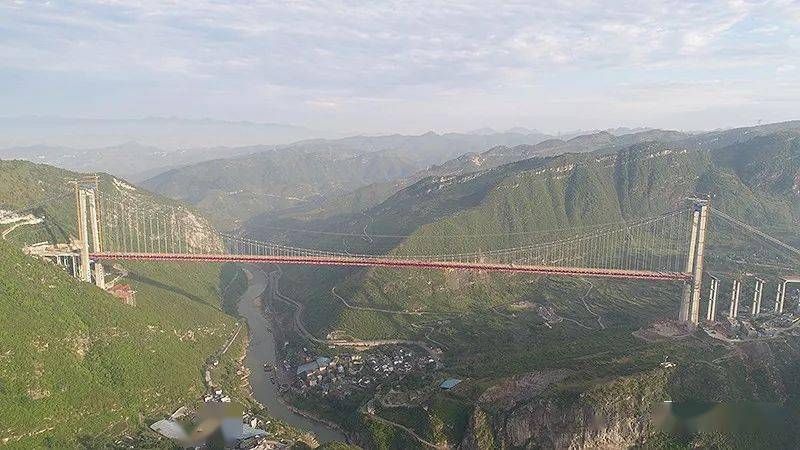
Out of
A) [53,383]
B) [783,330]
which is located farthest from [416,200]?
[53,383]

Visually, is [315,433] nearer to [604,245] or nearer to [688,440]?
[688,440]

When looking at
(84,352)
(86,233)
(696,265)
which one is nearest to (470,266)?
(696,265)

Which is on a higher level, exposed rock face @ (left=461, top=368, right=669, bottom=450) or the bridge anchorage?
the bridge anchorage

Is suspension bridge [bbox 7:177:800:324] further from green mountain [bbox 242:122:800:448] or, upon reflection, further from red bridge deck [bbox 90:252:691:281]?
green mountain [bbox 242:122:800:448]

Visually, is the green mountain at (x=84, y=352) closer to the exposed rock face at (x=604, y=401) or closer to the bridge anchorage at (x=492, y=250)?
the bridge anchorage at (x=492, y=250)

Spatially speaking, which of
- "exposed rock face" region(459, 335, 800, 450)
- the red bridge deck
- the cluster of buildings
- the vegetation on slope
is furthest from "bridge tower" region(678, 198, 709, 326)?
the vegetation on slope

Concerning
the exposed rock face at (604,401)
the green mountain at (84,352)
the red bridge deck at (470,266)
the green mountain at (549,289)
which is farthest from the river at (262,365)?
the exposed rock face at (604,401)

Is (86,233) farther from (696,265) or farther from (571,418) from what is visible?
(696,265)
